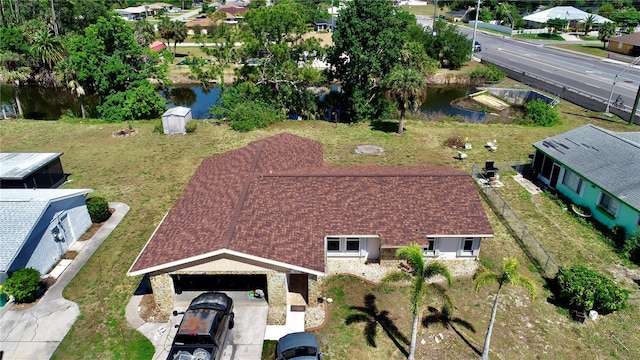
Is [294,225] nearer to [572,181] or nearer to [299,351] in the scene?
[299,351]

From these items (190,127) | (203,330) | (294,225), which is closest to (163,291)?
(203,330)

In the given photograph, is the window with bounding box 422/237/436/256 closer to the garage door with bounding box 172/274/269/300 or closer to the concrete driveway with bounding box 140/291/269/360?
the garage door with bounding box 172/274/269/300

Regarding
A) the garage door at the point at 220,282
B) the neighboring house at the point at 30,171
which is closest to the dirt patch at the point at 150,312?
the garage door at the point at 220,282

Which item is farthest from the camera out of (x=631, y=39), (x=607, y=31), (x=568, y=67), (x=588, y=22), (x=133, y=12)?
(x=133, y=12)

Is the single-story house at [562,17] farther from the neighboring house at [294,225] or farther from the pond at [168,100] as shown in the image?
the neighboring house at [294,225]

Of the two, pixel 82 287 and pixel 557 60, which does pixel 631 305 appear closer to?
pixel 82 287

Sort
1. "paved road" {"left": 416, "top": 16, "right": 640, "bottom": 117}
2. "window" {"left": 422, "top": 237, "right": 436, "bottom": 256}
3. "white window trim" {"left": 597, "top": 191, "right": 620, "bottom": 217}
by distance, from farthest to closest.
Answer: "paved road" {"left": 416, "top": 16, "right": 640, "bottom": 117}
"white window trim" {"left": 597, "top": 191, "right": 620, "bottom": 217}
"window" {"left": 422, "top": 237, "right": 436, "bottom": 256}

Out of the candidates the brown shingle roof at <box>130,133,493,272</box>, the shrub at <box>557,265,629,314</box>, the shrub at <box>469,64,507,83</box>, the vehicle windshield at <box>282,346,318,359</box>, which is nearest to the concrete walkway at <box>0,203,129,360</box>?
the brown shingle roof at <box>130,133,493,272</box>
